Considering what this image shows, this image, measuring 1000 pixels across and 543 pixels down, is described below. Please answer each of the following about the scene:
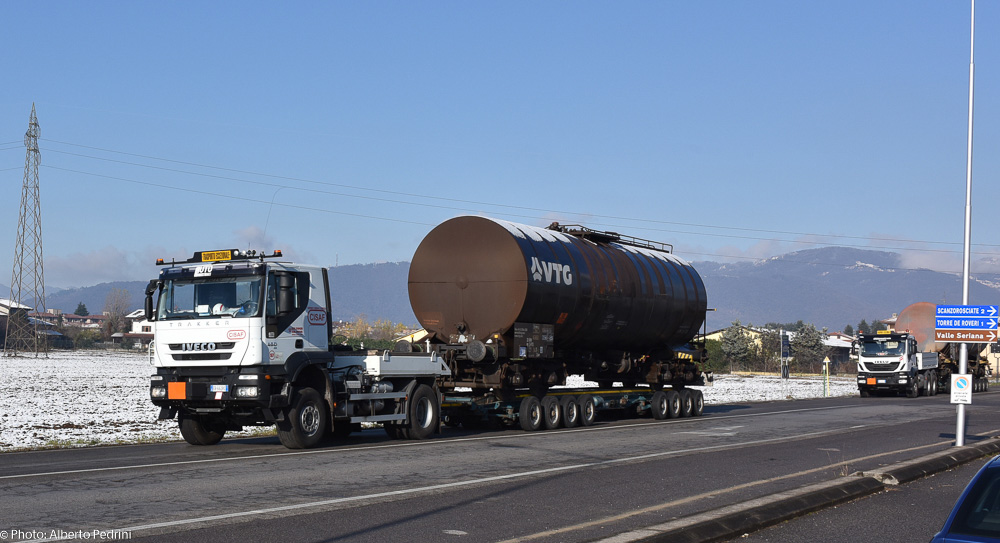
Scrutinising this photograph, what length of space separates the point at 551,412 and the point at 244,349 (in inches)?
335

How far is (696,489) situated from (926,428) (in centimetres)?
1359

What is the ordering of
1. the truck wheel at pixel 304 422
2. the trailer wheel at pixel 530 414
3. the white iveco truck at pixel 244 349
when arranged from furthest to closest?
the trailer wheel at pixel 530 414
the truck wheel at pixel 304 422
the white iveco truck at pixel 244 349

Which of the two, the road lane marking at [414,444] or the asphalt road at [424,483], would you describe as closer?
the asphalt road at [424,483]

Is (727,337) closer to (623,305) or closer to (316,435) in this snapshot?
(623,305)

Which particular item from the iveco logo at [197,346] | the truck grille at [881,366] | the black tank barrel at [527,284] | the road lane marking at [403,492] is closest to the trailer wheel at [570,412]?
the black tank barrel at [527,284]

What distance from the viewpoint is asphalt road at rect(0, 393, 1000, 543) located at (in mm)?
8430

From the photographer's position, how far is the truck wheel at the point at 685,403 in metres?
26.0

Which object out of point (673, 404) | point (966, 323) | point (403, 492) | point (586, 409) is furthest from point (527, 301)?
point (403, 492)

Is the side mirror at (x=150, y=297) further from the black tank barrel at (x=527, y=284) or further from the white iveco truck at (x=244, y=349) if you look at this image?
the black tank barrel at (x=527, y=284)

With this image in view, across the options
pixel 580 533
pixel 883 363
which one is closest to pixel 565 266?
pixel 580 533

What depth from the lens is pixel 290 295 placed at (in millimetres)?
14930

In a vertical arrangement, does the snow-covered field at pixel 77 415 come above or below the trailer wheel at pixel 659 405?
below

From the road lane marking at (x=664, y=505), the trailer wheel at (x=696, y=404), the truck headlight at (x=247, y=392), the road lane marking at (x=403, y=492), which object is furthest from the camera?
the trailer wheel at (x=696, y=404)

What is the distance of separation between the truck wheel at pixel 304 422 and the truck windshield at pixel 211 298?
1.72 meters
